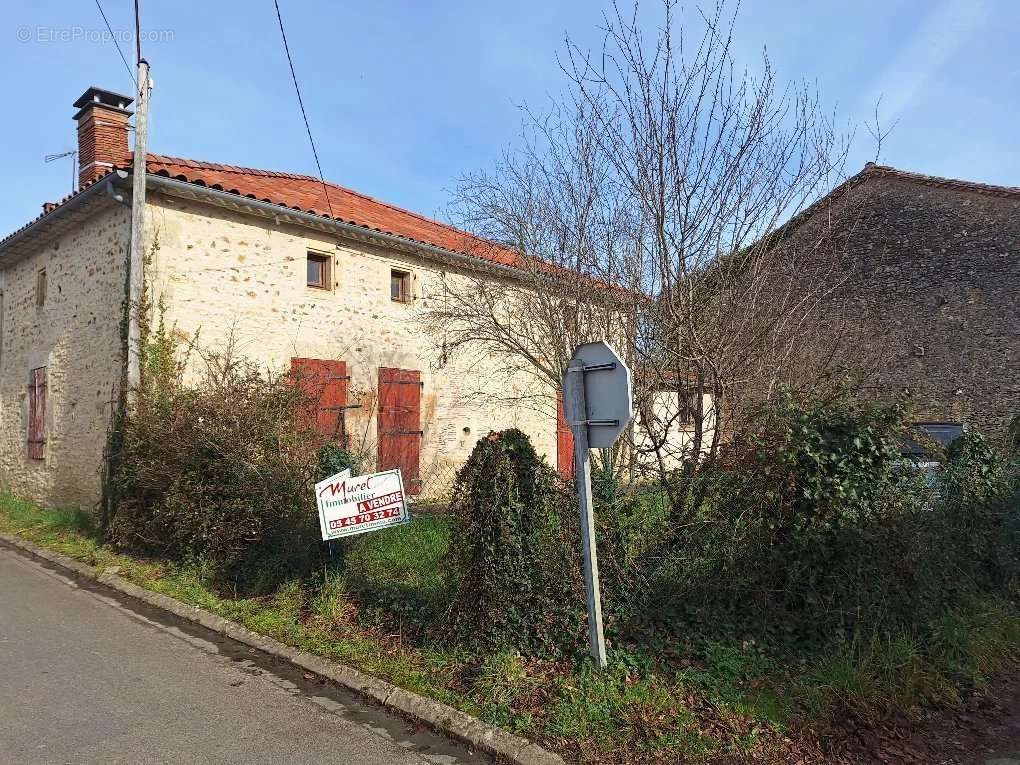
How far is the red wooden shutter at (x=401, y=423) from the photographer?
1205 centimetres

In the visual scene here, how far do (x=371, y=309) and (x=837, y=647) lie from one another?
30.5ft

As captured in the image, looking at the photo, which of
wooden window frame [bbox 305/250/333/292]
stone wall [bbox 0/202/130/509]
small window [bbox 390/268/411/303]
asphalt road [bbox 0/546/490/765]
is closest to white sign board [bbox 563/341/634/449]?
asphalt road [bbox 0/546/490/765]

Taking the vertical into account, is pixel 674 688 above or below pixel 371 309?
below

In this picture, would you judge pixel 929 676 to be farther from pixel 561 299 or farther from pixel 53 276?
pixel 53 276

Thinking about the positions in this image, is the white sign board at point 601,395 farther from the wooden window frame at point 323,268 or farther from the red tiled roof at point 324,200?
the wooden window frame at point 323,268

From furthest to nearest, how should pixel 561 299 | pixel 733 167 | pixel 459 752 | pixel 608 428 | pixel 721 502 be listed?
pixel 561 299 < pixel 733 167 < pixel 721 502 < pixel 608 428 < pixel 459 752

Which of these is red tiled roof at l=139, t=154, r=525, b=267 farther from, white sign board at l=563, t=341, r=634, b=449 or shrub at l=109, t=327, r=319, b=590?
→ white sign board at l=563, t=341, r=634, b=449

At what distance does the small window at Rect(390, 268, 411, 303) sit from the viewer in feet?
41.2

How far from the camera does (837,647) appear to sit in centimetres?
441

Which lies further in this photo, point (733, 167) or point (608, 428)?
point (733, 167)

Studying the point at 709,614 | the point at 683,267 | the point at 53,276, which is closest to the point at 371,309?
the point at 53,276

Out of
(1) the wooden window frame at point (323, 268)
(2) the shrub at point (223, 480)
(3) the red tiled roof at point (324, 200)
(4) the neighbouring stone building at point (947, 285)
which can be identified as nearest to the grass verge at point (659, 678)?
(2) the shrub at point (223, 480)

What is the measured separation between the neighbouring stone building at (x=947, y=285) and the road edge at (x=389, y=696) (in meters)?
12.8

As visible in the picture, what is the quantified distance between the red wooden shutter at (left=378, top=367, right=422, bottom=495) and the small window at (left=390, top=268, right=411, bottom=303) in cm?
133
